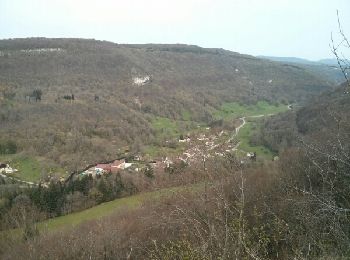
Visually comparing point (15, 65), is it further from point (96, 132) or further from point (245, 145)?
point (245, 145)

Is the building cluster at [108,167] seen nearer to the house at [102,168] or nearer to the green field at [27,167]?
the house at [102,168]

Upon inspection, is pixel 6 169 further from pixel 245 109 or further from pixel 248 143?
pixel 245 109

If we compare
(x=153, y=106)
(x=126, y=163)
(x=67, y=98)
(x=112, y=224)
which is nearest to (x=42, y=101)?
(x=67, y=98)

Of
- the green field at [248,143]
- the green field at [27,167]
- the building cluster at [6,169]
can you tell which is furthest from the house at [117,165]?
the green field at [248,143]

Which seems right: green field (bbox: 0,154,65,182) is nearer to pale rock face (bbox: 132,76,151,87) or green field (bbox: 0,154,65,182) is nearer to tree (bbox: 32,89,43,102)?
tree (bbox: 32,89,43,102)

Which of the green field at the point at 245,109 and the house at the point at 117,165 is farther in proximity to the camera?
the green field at the point at 245,109

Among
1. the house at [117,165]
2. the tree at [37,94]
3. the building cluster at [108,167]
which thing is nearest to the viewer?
the building cluster at [108,167]

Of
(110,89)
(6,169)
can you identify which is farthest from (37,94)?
(6,169)
